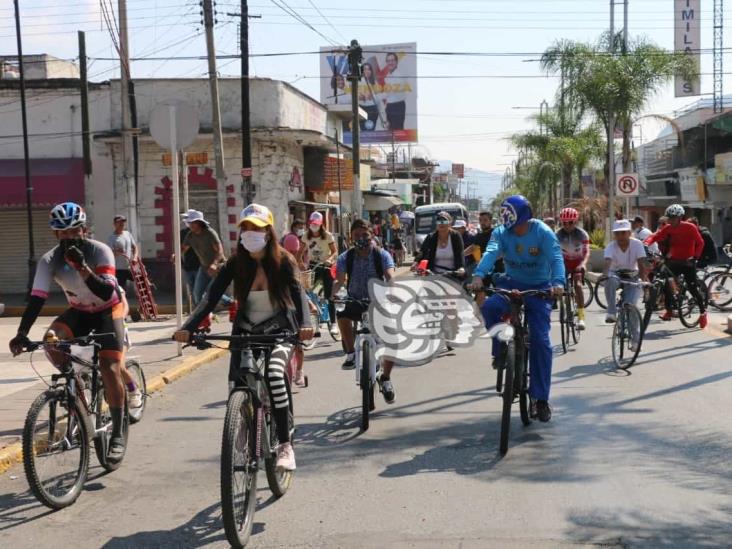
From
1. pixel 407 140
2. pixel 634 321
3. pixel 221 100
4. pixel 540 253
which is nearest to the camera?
pixel 540 253

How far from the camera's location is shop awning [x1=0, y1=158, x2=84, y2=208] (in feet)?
83.9

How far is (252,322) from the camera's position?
5.81 m

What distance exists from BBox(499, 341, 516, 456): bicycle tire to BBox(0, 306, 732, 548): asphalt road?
0.46 ft

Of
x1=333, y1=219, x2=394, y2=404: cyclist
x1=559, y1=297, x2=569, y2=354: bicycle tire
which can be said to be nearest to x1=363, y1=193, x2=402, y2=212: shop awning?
x1=559, y1=297, x2=569, y2=354: bicycle tire

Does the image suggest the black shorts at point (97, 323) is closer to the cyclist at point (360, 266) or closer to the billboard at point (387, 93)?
the cyclist at point (360, 266)

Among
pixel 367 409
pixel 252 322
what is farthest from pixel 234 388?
pixel 367 409

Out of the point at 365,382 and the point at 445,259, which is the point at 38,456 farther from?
the point at 445,259

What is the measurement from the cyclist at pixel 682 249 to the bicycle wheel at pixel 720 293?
7.36 feet

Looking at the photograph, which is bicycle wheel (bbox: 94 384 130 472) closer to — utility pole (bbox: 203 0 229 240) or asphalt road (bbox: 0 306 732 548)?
asphalt road (bbox: 0 306 732 548)

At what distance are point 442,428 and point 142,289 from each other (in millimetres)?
10454

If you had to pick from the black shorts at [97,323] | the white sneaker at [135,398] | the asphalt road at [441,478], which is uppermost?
the black shorts at [97,323]

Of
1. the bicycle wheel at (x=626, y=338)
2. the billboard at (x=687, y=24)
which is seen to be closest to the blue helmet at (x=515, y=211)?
the bicycle wheel at (x=626, y=338)

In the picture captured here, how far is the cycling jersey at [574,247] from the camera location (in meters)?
13.1

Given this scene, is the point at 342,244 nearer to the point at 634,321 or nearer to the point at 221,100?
the point at 221,100
